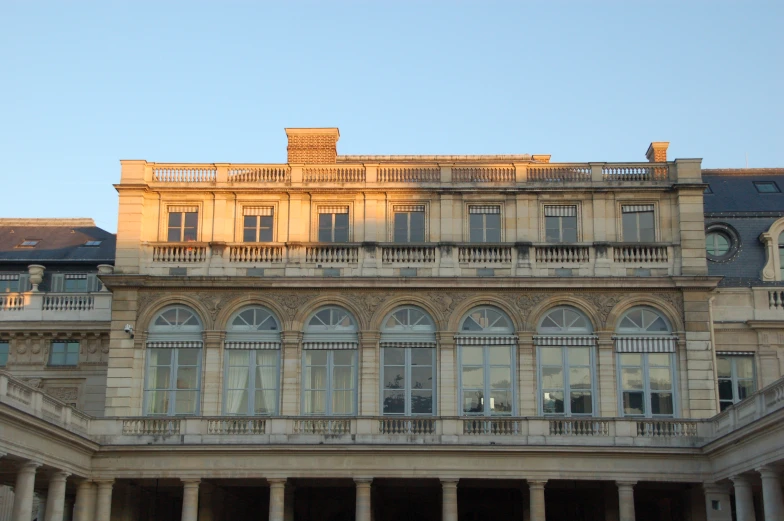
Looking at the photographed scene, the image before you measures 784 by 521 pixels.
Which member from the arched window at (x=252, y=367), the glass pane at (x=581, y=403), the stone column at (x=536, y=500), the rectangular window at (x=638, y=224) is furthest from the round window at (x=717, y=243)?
the arched window at (x=252, y=367)

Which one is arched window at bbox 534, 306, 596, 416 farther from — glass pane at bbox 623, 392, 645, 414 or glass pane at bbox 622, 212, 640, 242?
glass pane at bbox 622, 212, 640, 242

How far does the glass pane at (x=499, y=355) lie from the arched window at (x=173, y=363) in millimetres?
9176

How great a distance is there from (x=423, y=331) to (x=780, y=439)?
12720 mm

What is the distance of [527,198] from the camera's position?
121 ft

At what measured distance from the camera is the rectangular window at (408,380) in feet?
116

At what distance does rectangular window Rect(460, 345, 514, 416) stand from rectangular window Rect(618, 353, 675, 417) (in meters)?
3.52

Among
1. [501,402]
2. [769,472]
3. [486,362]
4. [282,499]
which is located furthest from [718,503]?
[282,499]

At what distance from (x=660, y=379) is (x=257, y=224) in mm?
13850

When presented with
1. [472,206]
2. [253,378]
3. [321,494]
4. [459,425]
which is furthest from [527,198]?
[321,494]

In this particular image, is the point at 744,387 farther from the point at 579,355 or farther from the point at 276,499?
the point at 276,499

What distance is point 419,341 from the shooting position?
117 ft

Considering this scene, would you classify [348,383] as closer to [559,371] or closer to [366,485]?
[366,485]

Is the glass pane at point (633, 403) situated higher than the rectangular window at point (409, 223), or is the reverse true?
the rectangular window at point (409, 223)

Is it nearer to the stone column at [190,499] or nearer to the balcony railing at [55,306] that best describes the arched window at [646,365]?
the stone column at [190,499]
